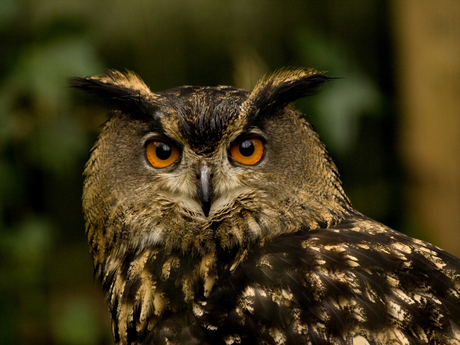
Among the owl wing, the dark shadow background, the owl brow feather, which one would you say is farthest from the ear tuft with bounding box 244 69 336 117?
the owl wing

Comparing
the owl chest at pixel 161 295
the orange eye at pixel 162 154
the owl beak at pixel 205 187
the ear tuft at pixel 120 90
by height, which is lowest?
the owl chest at pixel 161 295

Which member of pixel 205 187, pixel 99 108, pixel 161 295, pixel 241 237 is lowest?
pixel 161 295

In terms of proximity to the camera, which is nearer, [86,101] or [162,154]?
[162,154]

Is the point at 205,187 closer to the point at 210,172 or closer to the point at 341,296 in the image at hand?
the point at 210,172

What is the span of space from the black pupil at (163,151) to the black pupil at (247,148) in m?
0.20

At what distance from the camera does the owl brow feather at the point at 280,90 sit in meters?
1.33

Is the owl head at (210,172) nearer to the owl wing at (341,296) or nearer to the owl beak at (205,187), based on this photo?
the owl beak at (205,187)

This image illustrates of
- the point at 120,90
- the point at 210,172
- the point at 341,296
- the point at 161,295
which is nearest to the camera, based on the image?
the point at 341,296

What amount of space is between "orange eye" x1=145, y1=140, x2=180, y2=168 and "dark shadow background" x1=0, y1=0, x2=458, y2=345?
36 centimetres

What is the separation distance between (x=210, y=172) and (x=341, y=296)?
1.54 ft

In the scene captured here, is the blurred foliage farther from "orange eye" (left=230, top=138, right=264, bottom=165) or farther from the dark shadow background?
"orange eye" (left=230, top=138, right=264, bottom=165)

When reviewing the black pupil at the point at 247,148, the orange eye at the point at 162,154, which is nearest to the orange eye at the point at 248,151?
the black pupil at the point at 247,148

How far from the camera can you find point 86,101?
66.3 inches

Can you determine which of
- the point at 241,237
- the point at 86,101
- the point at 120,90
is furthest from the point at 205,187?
the point at 86,101
